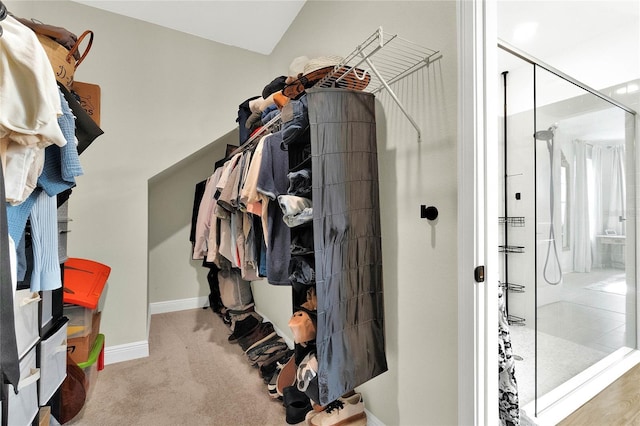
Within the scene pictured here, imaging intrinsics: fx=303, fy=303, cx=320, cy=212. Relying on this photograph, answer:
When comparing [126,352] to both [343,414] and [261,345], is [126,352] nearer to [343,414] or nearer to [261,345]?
[261,345]

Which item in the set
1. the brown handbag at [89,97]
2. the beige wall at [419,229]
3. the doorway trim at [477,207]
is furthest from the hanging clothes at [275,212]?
the brown handbag at [89,97]

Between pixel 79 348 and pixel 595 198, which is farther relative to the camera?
pixel 79 348

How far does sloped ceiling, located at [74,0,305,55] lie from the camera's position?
7.20 ft

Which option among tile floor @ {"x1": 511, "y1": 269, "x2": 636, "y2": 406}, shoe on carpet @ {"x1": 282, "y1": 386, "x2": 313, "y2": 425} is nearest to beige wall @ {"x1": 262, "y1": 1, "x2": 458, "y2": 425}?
shoe on carpet @ {"x1": 282, "y1": 386, "x2": 313, "y2": 425}

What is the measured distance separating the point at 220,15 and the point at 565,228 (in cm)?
273

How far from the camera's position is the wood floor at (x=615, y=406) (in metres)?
1.48

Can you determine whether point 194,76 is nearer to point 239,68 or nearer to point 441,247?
point 239,68

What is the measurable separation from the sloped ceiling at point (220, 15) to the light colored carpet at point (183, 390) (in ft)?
8.58

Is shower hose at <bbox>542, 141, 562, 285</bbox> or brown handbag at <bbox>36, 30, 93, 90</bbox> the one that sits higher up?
brown handbag at <bbox>36, 30, 93, 90</bbox>

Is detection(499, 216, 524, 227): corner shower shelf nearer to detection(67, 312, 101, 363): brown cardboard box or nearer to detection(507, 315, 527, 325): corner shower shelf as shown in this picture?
detection(507, 315, 527, 325): corner shower shelf

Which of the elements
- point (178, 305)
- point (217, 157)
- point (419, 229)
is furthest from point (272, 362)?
point (217, 157)

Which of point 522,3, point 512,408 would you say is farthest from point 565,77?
point 512,408

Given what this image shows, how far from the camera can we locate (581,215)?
1688 mm

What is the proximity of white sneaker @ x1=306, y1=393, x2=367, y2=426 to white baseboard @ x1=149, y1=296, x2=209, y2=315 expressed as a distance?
259 centimetres
